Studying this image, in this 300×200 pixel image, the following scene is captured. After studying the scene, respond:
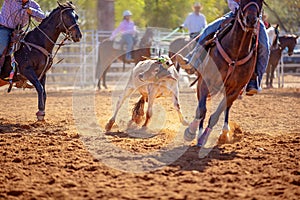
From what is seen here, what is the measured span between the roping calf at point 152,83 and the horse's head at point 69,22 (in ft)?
4.12

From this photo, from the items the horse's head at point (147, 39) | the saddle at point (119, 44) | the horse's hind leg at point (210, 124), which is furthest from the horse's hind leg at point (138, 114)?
the saddle at point (119, 44)

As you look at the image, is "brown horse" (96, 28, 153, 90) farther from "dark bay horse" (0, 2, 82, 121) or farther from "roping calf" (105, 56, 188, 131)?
"roping calf" (105, 56, 188, 131)

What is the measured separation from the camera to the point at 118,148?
6305 mm

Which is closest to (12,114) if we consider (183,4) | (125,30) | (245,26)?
(245,26)

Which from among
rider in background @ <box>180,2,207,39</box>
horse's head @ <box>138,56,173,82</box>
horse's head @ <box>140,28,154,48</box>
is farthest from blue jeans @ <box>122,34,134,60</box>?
horse's head @ <box>138,56,173,82</box>

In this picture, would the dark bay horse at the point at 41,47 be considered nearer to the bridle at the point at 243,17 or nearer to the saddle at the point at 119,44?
the bridle at the point at 243,17

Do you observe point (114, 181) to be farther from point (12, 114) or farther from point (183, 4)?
point (183, 4)

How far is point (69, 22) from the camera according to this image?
9.09 metres

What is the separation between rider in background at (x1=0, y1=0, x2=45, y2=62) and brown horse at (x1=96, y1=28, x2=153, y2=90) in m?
9.09

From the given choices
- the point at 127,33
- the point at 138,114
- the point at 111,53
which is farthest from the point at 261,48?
the point at 111,53

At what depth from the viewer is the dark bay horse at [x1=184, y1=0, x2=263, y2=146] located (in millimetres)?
6650

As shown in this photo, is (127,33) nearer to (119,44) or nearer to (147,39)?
(119,44)

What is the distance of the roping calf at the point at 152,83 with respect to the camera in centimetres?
806

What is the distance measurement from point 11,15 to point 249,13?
168 inches
